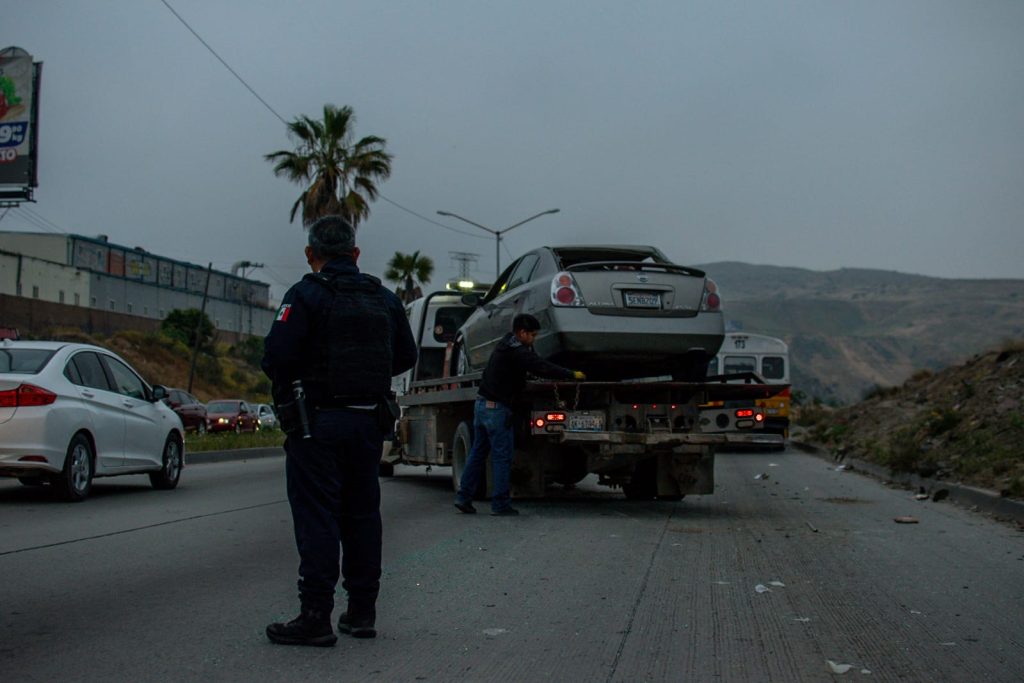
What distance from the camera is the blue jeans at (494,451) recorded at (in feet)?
36.3

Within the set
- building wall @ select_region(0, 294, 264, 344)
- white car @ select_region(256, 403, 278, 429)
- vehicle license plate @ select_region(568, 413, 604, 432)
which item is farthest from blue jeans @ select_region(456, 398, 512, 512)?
building wall @ select_region(0, 294, 264, 344)

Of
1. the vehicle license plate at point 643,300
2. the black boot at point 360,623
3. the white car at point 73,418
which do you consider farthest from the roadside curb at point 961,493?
the white car at point 73,418

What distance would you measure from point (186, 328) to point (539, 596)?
7099 cm

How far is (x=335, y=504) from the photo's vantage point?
5.45m

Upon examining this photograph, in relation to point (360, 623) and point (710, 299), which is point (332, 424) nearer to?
point (360, 623)

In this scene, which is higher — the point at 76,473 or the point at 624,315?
the point at 624,315

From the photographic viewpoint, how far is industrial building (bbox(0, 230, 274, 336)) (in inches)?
2603

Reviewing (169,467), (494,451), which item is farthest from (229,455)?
(494,451)

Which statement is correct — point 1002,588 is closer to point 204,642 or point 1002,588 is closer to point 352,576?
point 352,576

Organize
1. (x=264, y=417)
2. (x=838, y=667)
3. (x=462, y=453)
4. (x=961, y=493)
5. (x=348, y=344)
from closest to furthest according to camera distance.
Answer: (x=838, y=667) → (x=348, y=344) → (x=462, y=453) → (x=961, y=493) → (x=264, y=417)

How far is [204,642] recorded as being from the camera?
554 cm

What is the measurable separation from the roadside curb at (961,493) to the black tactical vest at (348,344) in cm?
859

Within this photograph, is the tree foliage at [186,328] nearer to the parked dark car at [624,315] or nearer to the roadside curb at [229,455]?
the roadside curb at [229,455]

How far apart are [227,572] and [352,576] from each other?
2.50 m
